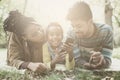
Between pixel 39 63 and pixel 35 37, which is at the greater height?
pixel 35 37

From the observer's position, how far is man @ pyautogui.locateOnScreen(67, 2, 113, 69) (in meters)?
3.79

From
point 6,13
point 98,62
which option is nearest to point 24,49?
point 6,13

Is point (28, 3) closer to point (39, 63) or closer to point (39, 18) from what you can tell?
Result: point (39, 18)

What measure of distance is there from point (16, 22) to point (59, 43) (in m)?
0.48

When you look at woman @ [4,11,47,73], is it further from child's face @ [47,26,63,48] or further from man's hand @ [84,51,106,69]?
man's hand @ [84,51,106,69]

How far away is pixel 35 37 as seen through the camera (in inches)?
151

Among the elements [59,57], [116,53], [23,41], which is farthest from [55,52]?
[116,53]

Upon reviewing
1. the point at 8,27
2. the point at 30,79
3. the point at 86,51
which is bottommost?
the point at 30,79

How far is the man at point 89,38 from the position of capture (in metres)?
3.79

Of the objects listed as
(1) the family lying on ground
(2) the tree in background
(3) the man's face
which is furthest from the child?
(2) the tree in background

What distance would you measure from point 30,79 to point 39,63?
7.4 inches

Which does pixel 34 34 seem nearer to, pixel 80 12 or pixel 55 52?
pixel 55 52

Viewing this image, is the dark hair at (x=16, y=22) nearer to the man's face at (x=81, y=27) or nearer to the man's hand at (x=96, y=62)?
the man's face at (x=81, y=27)

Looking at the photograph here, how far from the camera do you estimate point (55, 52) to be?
3.82 metres
